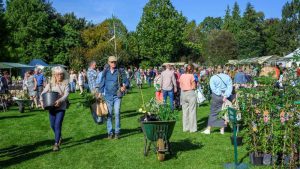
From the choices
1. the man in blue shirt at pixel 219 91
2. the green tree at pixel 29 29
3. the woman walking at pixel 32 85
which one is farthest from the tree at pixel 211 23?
the man in blue shirt at pixel 219 91

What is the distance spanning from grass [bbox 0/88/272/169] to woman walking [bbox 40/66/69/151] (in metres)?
0.43

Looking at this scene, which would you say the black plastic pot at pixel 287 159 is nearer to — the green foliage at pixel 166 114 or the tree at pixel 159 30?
the green foliage at pixel 166 114

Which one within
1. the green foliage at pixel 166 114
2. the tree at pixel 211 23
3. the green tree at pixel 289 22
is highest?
the tree at pixel 211 23

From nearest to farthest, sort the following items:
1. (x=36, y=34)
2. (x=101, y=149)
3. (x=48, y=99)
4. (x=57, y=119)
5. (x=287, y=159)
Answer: (x=287, y=159), (x=48, y=99), (x=57, y=119), (x=101, y=149), (x=36, y=34)

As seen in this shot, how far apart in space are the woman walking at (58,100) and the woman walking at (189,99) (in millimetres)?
3299

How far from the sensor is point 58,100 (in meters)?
8.73

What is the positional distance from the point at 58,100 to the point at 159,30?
65.3 metres

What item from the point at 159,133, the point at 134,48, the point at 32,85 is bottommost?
the point at 159,133

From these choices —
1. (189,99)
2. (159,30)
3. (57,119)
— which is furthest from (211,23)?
(57,119)

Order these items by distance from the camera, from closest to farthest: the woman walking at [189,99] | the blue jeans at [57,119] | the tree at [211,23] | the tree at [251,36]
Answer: the blue jeans at [57,119], the woman walking at [189,99], the tree at [251,36], the tree at [211,23]

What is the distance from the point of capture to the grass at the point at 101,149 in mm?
7738

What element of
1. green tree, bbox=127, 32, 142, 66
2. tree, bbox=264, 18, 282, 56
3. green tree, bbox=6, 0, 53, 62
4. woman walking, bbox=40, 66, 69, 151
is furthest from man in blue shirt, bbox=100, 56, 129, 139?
tree, bbox=264, 18, 282, 56

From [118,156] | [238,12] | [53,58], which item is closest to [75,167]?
[118,156]

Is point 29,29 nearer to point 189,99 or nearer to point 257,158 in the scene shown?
point 189,99
